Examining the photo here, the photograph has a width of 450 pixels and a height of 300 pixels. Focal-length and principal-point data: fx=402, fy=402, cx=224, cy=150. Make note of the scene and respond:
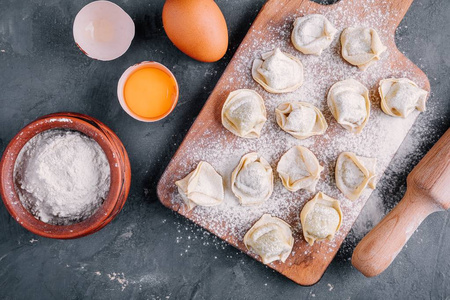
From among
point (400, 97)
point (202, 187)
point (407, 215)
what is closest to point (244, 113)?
point (202, 187)

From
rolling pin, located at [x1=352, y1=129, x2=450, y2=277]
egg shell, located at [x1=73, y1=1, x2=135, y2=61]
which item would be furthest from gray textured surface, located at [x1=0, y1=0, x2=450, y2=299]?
rolling pin, located at [x1=352, y1=129, x2=450, y2=277]

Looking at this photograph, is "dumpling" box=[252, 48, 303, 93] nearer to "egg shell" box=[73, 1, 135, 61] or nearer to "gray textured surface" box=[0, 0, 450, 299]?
"gray textured surface" box=[0, 0, 450, 299]

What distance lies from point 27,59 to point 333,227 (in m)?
1.24

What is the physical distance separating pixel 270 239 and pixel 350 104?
21.1 inches

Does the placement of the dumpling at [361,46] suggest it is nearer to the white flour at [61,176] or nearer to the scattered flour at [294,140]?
the scattered flour at [294,140]

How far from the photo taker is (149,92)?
4.63ft

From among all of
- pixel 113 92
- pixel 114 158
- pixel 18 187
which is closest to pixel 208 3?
pixel 113 92

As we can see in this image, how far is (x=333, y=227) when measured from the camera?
1.39m

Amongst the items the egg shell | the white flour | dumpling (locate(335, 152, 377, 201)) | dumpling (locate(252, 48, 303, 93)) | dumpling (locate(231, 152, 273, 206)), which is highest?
dumpling (locate(252, 48, 303, 93))

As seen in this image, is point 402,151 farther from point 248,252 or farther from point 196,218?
point 196,218

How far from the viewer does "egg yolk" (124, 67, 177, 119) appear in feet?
4.63

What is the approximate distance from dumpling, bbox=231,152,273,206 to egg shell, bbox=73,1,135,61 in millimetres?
592

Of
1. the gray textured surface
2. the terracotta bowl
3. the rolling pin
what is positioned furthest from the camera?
the gray textured surface

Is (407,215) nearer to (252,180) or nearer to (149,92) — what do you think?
(252,180)
